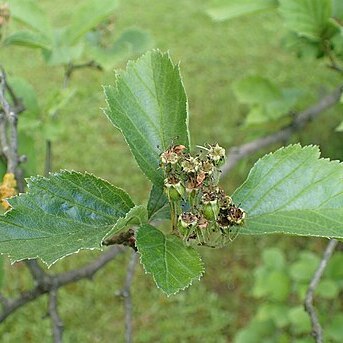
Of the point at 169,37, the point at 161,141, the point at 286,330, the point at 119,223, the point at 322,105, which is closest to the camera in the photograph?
the point at 119,223

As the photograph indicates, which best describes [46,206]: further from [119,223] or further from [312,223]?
[312,223]

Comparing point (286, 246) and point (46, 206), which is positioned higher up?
point (46, 206)

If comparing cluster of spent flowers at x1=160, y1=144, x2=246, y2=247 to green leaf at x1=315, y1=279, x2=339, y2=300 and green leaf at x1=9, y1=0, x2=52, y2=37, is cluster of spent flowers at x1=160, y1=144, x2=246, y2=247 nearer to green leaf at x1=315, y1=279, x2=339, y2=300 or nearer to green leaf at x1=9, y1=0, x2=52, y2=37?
green leaf at x1=9, y1=0, x2=52, y2=37

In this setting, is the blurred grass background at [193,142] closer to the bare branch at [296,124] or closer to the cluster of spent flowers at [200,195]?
the bare branch at [296,124]

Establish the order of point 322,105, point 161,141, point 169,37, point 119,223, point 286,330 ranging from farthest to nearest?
point 169,37
point 286,330
point 322,105
point 161,141
point 119,223

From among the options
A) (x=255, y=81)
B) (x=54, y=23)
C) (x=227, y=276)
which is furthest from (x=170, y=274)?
(x=54, y=23)

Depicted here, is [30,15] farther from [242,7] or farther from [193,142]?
→ [193,142]

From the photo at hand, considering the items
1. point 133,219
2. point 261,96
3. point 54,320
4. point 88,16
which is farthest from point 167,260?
point 261,96
